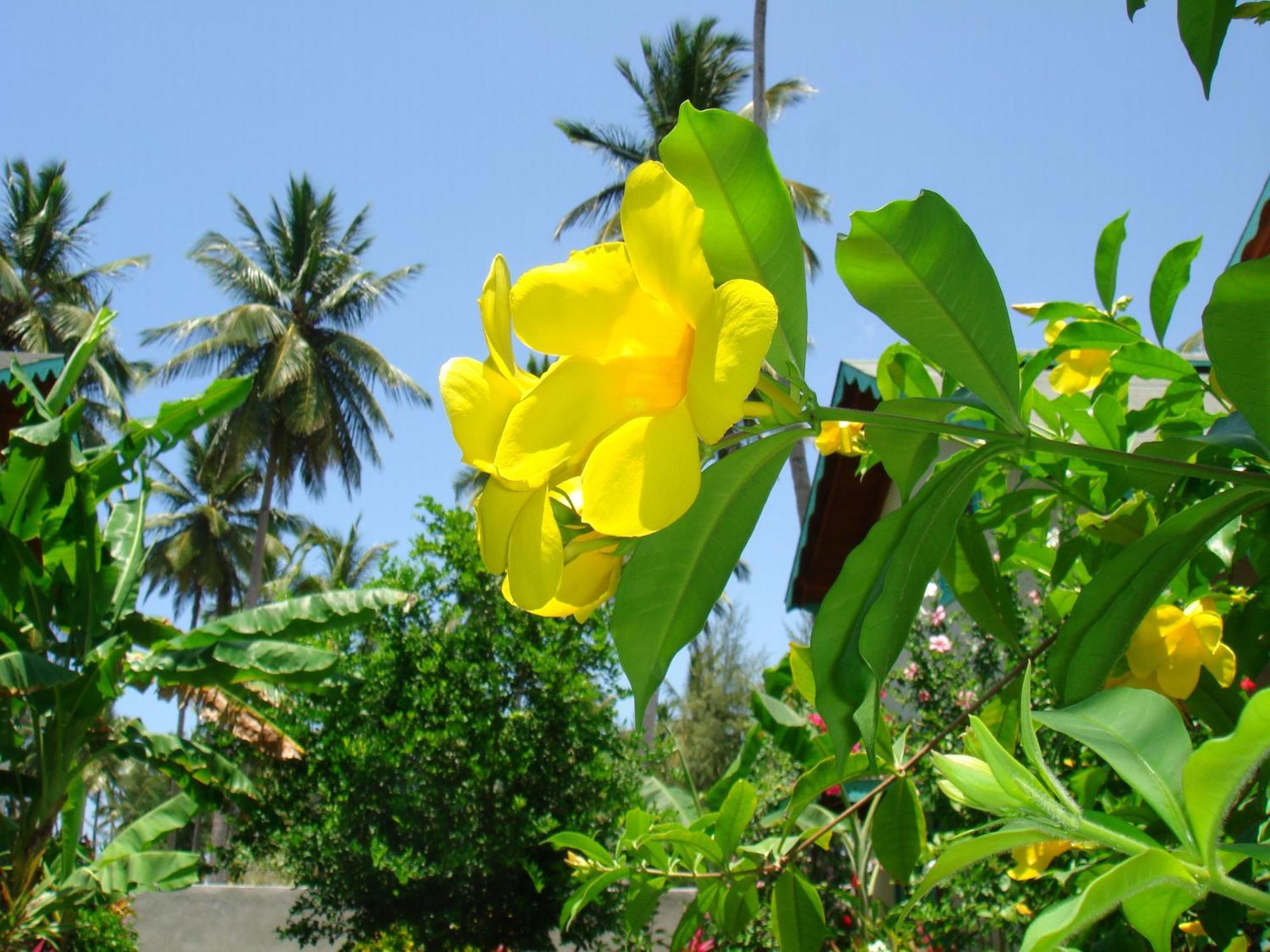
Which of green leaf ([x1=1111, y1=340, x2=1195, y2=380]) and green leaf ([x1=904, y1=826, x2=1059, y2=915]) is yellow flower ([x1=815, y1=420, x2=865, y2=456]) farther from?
green leaf ([x1=904, y1=826, x2=1059, y2=915])

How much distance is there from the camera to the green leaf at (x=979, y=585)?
3.43ft

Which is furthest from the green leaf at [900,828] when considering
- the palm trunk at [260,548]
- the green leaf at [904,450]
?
the palm trunk at [260,548]

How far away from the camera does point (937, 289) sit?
565mm

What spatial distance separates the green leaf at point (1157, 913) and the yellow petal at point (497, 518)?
1.09 feet

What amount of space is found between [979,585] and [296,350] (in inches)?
828

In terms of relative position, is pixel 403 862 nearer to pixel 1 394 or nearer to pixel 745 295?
pixel 1 394

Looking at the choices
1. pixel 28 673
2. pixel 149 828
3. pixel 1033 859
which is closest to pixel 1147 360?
pixel 1033 859

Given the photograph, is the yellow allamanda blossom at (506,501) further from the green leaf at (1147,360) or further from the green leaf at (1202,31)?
the green leaf at (1147,360)

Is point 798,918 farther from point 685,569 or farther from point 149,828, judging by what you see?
point 149,828

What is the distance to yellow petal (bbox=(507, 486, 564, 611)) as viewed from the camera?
0.48 m

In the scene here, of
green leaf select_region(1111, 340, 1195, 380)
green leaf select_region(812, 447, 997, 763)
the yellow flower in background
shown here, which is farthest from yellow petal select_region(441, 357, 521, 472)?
green leaf select_region(1111, 340, 1195, 380)

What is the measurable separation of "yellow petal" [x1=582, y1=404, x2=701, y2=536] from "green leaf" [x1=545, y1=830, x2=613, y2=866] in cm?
74

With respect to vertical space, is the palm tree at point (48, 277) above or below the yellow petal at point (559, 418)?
above

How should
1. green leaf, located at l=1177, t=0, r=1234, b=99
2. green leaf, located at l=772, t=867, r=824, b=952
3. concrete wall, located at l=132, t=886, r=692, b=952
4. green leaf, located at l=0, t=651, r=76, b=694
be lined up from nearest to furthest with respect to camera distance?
green leaf, located at l=1177, t=0, r=1234, b=99
green leaf, located at l=772, t=867, r=824, b=952
green leaf, located at l=0, t=651, r=76, b=694
concrete wall, located at l=132, t=886, r=692, b=952
